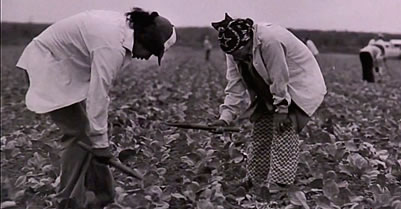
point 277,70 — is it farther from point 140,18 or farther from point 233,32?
point 140,18

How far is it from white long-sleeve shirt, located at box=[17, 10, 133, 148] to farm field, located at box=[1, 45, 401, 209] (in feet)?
0.62

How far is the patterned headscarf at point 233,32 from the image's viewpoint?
240 cm

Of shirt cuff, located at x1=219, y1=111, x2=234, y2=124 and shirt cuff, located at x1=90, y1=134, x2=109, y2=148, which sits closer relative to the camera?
shirt cuff, located at x1=90, y1=134, x2=109, y2=148

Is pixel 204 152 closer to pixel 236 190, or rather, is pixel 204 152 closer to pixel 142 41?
pixel 236 190

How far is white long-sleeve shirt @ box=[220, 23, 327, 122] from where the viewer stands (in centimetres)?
246

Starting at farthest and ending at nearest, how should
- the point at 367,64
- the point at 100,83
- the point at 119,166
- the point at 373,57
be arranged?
the point at 367,64, the point at 373,57, the point at 119,166, the point at 100,83

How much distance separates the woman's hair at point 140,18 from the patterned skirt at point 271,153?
70cm

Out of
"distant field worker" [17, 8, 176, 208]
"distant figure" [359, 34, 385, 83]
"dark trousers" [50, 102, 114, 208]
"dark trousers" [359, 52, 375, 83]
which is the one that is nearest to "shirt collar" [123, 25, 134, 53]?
"distant field worker" [17, 8, 176, 208]

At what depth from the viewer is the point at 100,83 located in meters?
2.03

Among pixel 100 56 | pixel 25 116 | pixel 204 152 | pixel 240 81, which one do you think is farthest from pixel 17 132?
pixel 100 56

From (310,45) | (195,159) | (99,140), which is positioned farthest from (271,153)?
(99,140)

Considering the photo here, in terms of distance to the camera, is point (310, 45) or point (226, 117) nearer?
point (226, 117)

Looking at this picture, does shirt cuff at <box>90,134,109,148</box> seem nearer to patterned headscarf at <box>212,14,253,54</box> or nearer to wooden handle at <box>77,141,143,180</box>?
wooden handle at <box>77,141,143,180</box>

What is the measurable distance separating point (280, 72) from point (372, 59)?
225 centimetres
